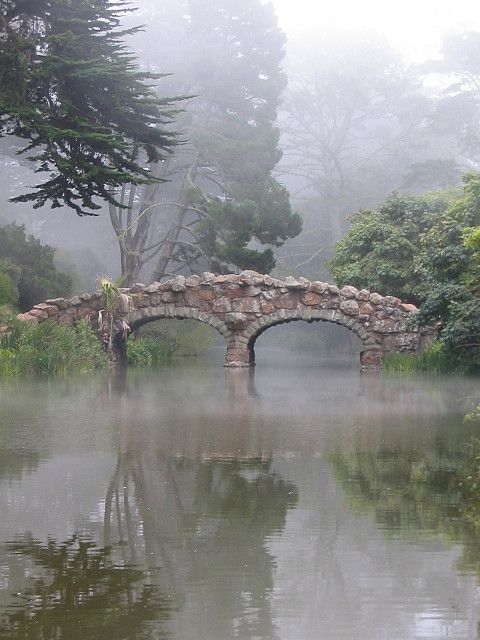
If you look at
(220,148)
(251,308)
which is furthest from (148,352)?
(220,148)

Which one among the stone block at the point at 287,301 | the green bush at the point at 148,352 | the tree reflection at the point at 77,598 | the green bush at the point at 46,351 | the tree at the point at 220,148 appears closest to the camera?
the tree reflection at the point at 77,598

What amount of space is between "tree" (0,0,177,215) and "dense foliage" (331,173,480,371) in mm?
7293

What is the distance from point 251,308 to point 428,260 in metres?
7.93

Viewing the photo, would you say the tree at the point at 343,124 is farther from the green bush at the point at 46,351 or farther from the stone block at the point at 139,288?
the green bush at the point at 46,351

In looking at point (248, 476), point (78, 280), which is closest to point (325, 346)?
point (78, 280)

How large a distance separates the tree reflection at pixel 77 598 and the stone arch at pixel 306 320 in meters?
26.7

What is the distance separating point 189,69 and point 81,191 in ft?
110

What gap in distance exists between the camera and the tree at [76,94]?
2172 cm

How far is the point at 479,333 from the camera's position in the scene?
971 inches

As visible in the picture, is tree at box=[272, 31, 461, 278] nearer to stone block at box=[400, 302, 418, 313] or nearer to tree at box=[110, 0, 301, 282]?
tree at box=[110, 0, 301, 282]

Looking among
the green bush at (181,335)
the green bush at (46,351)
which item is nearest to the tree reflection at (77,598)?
the green bush at (46,351)

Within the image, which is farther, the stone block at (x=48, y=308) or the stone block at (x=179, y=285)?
the stone block at (x=179, y=285)

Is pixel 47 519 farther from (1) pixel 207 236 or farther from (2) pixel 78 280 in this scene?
(2) pixel 78 280

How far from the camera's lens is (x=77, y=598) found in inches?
190
